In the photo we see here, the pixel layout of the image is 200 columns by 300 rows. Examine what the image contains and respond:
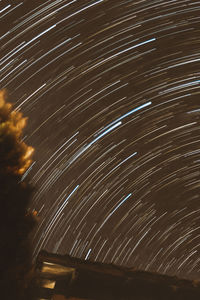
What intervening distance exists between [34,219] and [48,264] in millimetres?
1030

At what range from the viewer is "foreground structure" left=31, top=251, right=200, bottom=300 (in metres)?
8.45

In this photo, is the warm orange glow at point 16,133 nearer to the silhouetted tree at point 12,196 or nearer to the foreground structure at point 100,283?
the silhouetted tree at point 12,196

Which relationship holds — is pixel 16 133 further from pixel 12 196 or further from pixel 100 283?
pixel 100 283

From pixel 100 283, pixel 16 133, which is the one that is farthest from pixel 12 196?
pixel 100 283

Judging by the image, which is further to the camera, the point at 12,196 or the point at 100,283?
the point at 100,283

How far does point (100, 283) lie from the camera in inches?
354

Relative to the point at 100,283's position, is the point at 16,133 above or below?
above

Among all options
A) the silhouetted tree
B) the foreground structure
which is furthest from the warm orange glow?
the foreground structure

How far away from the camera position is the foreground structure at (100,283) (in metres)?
8.45

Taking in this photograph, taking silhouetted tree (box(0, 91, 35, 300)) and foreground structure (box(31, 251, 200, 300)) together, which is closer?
silhouetted tree (box(0, 91, 35, 300))

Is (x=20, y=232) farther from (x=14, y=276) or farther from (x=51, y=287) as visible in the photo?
(x=51, y=287)

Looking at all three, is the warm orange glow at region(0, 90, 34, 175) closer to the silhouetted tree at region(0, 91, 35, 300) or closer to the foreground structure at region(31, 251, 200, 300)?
the silhouetted tree at region(0, 91, 35, 300)

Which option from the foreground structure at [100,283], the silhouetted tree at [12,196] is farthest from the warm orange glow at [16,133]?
the foreground structure at [100,283]

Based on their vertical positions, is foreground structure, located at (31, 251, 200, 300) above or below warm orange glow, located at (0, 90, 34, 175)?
below
